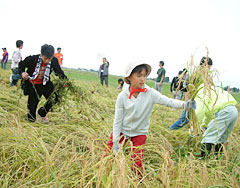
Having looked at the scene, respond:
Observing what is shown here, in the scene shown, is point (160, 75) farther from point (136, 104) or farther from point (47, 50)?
point (136, 104)

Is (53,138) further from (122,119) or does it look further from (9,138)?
(122,119)

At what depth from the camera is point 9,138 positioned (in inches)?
78.7

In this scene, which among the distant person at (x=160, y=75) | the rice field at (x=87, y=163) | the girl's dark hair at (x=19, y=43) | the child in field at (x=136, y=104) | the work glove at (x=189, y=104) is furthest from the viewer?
the distant person at (x=160, y=75)

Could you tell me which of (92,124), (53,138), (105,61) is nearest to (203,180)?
(53,138)

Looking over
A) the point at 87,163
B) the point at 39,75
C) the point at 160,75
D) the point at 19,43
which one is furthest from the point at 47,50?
the point at 160,75

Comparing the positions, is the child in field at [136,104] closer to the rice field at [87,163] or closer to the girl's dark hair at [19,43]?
the rice field at [87,163]

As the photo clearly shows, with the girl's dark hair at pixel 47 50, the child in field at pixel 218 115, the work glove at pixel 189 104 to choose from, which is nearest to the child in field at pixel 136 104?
the work glove at pixel 189 104

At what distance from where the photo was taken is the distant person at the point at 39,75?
3004 mm

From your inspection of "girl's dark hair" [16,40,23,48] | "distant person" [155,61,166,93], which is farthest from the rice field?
"distant person" [155,61,166,93]

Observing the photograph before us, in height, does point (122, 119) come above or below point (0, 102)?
above

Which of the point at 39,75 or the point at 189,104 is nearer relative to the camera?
the point at 189,104

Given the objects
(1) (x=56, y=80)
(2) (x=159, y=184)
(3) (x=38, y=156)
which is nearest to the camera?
(2) (x=159, y=184)

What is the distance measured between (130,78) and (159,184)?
999 millimetres

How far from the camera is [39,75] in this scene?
10.4 feet
